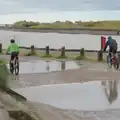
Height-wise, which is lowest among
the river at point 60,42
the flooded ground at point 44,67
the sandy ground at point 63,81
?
the river at point 60,42

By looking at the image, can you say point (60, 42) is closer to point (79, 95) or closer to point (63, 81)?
point (63, 81)

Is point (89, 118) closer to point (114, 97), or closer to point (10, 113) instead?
point (10, 113)

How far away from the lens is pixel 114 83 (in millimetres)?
17125

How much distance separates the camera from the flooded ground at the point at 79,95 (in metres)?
12.9

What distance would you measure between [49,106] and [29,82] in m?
4.88

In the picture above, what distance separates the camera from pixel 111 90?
1547cm

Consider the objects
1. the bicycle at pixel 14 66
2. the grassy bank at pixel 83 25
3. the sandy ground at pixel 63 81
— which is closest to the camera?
the sandy ground at pixel 63 81

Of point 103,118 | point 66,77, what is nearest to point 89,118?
point 103,118

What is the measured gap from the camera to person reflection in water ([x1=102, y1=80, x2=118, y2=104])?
14.1 metres

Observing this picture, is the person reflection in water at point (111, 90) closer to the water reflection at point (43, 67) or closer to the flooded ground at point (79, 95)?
the flooded ground at point (79, 95)

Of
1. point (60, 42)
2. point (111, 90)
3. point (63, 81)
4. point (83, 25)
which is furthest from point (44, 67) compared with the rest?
point (83, 25)

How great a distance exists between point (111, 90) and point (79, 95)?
4.92ft

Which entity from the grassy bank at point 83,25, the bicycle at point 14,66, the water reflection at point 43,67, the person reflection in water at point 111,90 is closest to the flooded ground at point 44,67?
the water reflection at point 43,67

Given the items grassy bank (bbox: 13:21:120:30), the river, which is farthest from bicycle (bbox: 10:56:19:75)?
grassy bank (bbox: 13:21:120:30)
